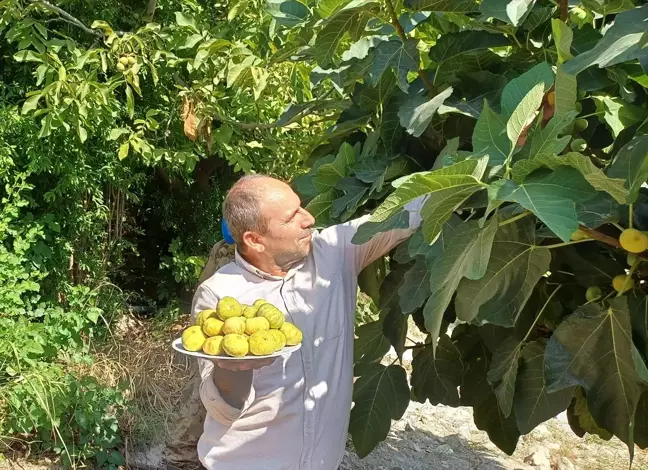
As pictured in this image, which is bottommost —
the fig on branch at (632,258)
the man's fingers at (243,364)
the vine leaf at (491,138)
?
the man's fingers at (243,364)

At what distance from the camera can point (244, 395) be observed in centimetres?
187

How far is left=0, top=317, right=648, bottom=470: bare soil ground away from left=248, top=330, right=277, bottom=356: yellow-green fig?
257cm

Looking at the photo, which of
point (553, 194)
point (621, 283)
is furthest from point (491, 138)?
point (621, 283)

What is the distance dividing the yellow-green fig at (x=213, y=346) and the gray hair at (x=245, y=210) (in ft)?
1.40

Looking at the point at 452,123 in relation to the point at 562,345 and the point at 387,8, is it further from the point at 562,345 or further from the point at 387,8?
the point at 562,345

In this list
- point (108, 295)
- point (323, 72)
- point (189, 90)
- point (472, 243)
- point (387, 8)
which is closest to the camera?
point (472, 243)

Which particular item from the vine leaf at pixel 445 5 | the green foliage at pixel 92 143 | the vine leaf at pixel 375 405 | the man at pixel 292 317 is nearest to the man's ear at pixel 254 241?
the man at pixel 292 317

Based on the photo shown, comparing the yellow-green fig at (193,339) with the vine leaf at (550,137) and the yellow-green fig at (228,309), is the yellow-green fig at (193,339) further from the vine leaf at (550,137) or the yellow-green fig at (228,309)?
the vine leaf at (550,137)

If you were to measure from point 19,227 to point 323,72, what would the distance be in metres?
2.85

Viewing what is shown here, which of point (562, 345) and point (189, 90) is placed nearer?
point (562, 345)

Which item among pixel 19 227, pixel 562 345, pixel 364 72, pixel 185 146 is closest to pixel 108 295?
pixel 19 227

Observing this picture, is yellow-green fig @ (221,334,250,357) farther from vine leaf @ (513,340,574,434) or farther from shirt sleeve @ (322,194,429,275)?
vine leaf @ (513,340,574,434)

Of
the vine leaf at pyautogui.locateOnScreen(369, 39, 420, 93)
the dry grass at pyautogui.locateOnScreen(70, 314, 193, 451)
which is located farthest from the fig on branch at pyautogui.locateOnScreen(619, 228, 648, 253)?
the dry grass at pyautogui.locateOnScreen(70, 314, 193, 451)

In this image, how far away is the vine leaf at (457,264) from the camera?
1.23 meters
